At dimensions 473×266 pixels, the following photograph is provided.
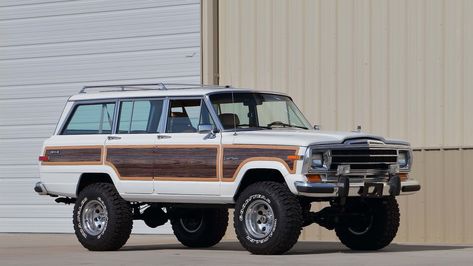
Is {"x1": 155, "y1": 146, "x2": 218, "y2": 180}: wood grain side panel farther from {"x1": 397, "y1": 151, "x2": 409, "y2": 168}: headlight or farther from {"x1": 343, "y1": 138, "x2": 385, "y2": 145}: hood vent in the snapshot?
{"x1": 397, "y1": 151, "x2": 409, "y2": 168}: headlight

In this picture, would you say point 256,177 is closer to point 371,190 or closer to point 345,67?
point 371,190

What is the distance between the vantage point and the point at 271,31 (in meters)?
21.1

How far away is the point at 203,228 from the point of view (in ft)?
56.1

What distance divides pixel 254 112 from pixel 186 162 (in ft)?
3.62

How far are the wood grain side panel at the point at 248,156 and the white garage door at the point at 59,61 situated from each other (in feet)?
23.2

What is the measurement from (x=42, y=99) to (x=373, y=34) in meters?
6.62

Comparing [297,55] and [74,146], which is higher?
[297,55]

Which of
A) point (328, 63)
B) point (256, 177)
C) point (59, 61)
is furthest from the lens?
point (59, 61)

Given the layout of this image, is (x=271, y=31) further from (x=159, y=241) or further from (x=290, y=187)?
(x=290, y=187)

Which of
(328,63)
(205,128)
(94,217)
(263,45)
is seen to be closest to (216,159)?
(205,128)

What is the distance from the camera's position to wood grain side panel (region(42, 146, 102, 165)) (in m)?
16.1

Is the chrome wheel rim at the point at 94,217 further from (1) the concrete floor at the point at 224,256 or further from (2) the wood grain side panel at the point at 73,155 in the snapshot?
(2) the wood grain side panel at the point at 73,155

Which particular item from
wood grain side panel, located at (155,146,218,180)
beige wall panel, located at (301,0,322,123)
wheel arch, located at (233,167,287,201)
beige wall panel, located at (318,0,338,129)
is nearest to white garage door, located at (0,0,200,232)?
beige wall panel, located at (301,0,322,123)

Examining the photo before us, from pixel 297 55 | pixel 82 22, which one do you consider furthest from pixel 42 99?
pixel 297 55
